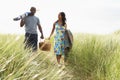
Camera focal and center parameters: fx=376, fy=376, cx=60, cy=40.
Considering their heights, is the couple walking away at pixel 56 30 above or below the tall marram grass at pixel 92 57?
above

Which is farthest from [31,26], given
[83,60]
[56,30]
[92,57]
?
[92,57]

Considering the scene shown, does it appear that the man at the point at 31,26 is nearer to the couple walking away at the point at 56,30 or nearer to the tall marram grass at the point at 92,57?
the couple walking away at the point at 56,30

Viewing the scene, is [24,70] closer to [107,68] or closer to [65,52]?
[107,68]

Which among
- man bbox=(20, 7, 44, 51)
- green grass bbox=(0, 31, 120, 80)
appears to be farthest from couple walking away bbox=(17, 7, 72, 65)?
green grass bbox=(0, 31, 120, 80)

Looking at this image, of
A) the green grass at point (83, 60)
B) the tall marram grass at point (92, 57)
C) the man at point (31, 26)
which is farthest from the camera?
the man at point (31, 26)

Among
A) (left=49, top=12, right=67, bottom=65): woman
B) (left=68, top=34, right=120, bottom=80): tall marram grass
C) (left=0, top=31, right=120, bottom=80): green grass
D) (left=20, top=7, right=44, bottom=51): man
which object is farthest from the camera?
(left=20, top=7, right=44, bottom=51): man

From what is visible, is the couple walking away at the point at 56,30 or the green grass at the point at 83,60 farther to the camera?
the couple walking away at the point at 56,30

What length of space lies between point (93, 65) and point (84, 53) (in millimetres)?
722

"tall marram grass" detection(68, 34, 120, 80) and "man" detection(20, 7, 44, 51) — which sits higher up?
"man" detection(20, 7, 44, 51)

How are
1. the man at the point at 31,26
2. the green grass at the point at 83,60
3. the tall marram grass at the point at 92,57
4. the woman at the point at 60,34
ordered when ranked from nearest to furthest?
the green grass at the point at 83,60 < the tall marram grass at the point at 92,57 < the woman at the point at 60,34 < the man at the point at 31,26

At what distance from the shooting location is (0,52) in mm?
5910

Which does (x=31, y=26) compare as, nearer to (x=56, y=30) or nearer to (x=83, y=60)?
(x=56, y=30)

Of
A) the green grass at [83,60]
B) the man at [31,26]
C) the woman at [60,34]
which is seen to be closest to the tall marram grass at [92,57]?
the green grass at [83,60]

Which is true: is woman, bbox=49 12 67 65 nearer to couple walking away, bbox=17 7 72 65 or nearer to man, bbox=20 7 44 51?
couple walking away, bbox=17 7 72 65
